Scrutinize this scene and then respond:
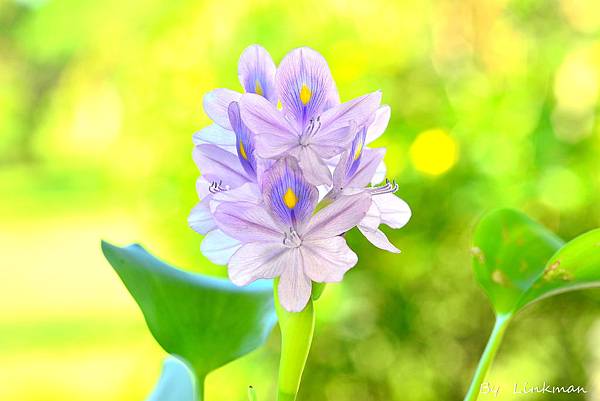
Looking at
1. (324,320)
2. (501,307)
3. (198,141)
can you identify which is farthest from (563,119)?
(198,141)

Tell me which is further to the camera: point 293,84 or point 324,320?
point 324,320

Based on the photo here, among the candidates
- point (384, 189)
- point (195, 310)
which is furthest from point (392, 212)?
point (195, 310)

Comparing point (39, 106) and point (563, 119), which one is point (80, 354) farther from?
point (563, 119)

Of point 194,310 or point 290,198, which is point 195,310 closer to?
point 194,310

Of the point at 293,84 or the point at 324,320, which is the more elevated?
the point at 293,84

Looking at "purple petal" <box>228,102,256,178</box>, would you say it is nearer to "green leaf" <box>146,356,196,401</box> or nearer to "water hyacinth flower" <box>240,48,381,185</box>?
"water hyacinth flower" <box>240,48,381,185</box>

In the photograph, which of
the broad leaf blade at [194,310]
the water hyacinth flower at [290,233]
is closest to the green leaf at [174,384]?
the broad leaf blade at [194,310]

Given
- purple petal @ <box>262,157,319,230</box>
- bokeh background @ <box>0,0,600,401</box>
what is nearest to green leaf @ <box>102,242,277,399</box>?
purple petal @ <box>262,157,319,230</box>
